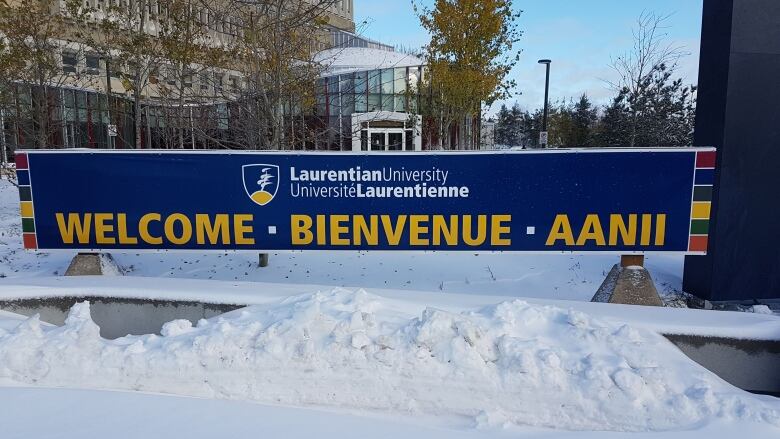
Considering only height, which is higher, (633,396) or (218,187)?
(218,187)

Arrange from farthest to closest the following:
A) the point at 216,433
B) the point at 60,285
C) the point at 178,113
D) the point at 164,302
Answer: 1. the point at 178,113
2. the point at 60,285
3. the point at 164,302
4. the point at 216,433

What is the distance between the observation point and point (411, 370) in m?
3.49

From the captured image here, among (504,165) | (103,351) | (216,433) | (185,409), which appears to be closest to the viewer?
(216,433)

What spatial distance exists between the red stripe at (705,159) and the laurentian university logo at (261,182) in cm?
530

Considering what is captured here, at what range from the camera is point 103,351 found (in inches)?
143

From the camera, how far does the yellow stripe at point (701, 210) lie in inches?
249

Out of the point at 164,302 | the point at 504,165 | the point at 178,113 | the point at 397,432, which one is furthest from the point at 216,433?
the point at 178,113

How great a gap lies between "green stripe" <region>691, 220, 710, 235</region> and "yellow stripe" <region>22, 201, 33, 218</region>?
860 centimetres

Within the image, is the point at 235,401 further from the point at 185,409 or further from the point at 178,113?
the point at 178,113

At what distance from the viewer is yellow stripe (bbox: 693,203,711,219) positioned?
6.31 meters

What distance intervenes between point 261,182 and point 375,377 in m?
3.87

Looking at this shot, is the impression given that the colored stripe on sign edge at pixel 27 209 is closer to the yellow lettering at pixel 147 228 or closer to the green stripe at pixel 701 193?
the yellow lettering at pixel 147 228

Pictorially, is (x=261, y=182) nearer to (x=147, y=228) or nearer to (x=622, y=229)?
(x=147, y=228)

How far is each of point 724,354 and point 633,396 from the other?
59.6 inches
